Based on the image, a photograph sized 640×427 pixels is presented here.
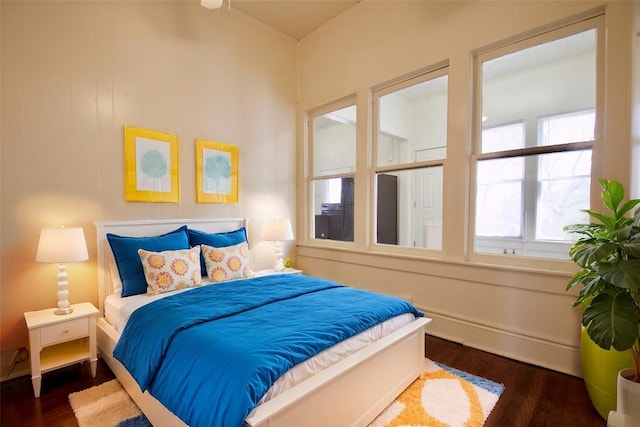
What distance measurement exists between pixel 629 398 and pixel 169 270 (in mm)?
2851

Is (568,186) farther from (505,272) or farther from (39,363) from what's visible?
(39,363)

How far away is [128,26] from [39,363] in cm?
274

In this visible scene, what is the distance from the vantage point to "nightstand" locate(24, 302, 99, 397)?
6.62 ft

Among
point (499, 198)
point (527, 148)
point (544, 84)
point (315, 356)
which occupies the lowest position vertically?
point (315, 356)

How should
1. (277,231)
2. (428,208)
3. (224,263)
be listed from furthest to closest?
(277,231) → (428,208) → (224,263)

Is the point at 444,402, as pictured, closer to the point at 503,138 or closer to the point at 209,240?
the point at 503,138

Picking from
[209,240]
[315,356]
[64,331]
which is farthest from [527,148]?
[64,331]

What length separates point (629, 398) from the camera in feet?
4.93

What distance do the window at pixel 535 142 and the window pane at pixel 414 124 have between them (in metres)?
0.38

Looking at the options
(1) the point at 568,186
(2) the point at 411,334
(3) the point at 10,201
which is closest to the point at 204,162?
(3) the point at 10,201

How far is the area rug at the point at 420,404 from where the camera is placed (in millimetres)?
1755

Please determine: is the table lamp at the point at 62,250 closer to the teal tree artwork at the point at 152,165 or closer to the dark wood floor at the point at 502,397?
the dark wood floor at the point at 502,397

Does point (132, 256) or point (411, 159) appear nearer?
point (132, 256)

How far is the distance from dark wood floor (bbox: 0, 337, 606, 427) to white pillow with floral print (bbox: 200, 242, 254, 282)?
1014 millimetres
